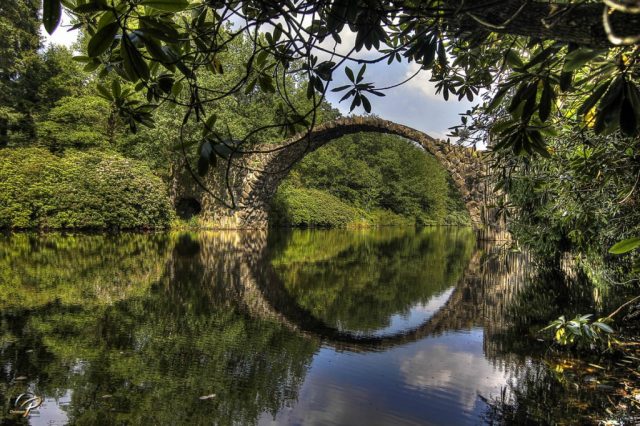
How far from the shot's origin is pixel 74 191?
14.8 m

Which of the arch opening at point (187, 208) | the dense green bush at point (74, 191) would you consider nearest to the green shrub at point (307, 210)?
the arch opening at point (187, 208)

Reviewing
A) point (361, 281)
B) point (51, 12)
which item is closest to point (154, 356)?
point (51, 12)

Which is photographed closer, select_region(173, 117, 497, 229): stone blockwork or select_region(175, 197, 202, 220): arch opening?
select_region(173, 117, 497, 229): stone blockwork

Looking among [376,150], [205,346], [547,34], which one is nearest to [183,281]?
[205,346]

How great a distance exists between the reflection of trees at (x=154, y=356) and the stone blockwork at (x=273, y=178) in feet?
37.4

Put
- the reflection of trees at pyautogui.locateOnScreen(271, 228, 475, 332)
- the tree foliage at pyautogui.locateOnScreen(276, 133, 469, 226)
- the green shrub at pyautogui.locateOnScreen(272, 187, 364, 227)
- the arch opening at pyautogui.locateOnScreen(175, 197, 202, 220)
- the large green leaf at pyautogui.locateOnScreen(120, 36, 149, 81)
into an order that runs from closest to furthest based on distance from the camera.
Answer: the large green leaf at pyautogui.locateOnScreen(120, 36, 149, 81) < the reflection of trees at pyautogui.locateOnScreen(271, 228, 475, 332) < the arch opening at pyautogui.locateOnScreen(175, 197, 202, 220) < the green shrub at pyautogui.locateOnScreen(272, 187, 364, 227) < the tree foliage at pyautogui.locateOnScreen(276, 133, 469, 226)

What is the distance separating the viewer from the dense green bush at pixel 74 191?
1412cm

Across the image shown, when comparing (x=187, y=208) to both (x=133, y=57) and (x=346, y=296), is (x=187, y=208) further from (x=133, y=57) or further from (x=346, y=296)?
(x=133, y=57)

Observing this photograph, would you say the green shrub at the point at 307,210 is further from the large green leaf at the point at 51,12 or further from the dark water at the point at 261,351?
the large green leaf at the point at 51,12

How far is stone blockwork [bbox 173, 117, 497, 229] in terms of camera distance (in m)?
15.3

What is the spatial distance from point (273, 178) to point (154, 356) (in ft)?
54.7

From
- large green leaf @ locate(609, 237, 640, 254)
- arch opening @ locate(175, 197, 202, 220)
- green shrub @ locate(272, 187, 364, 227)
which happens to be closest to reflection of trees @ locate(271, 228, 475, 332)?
large green leaf @ locate(609, 237, 640, 254)

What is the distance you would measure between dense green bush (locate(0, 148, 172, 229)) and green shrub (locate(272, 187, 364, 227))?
829cm

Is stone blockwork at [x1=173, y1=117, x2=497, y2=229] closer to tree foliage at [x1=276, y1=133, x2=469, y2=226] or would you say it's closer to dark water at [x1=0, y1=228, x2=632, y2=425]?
tree foliage at [x1=276, y1=133, x2=469, y2=226]
